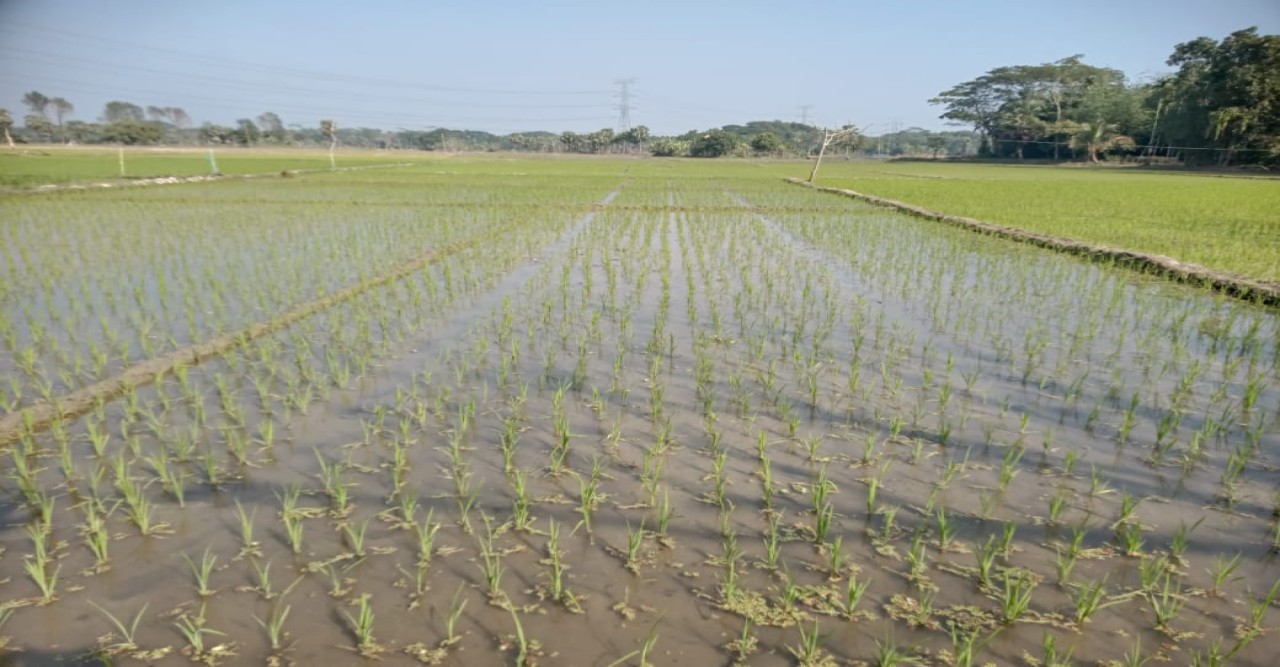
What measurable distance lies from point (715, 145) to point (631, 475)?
211 feet

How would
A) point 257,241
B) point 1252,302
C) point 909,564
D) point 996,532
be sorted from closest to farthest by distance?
point 909,564 < point 996,532 < point 1252,302 < point 257,241

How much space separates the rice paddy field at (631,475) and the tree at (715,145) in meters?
60.0

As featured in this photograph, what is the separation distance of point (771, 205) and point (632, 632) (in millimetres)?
14661

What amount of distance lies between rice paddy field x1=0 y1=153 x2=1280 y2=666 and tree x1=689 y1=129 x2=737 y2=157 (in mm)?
60015

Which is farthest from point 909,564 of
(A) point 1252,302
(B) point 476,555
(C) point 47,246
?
(C) point 47,246

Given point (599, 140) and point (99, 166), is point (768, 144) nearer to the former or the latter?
point (599, 140)

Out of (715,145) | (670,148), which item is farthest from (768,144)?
(670,148)

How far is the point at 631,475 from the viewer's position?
2.74 meters

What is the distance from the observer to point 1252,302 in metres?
5.94

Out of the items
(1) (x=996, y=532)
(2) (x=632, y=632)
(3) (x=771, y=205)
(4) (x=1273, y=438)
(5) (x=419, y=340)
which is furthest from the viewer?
(3) (x=771, y=205)

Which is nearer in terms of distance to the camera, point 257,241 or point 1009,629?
point 1009,629

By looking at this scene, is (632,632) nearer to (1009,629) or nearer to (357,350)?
(1009,629)

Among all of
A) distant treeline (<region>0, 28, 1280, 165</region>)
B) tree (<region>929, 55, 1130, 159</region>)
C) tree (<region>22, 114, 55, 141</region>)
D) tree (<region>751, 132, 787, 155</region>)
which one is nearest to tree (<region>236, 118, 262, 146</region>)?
distant treeline (<region>0, 28, 1280, 165</region>)

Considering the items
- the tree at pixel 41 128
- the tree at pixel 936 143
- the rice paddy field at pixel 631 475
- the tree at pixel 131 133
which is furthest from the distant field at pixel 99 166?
the tree at pixel 936 143
